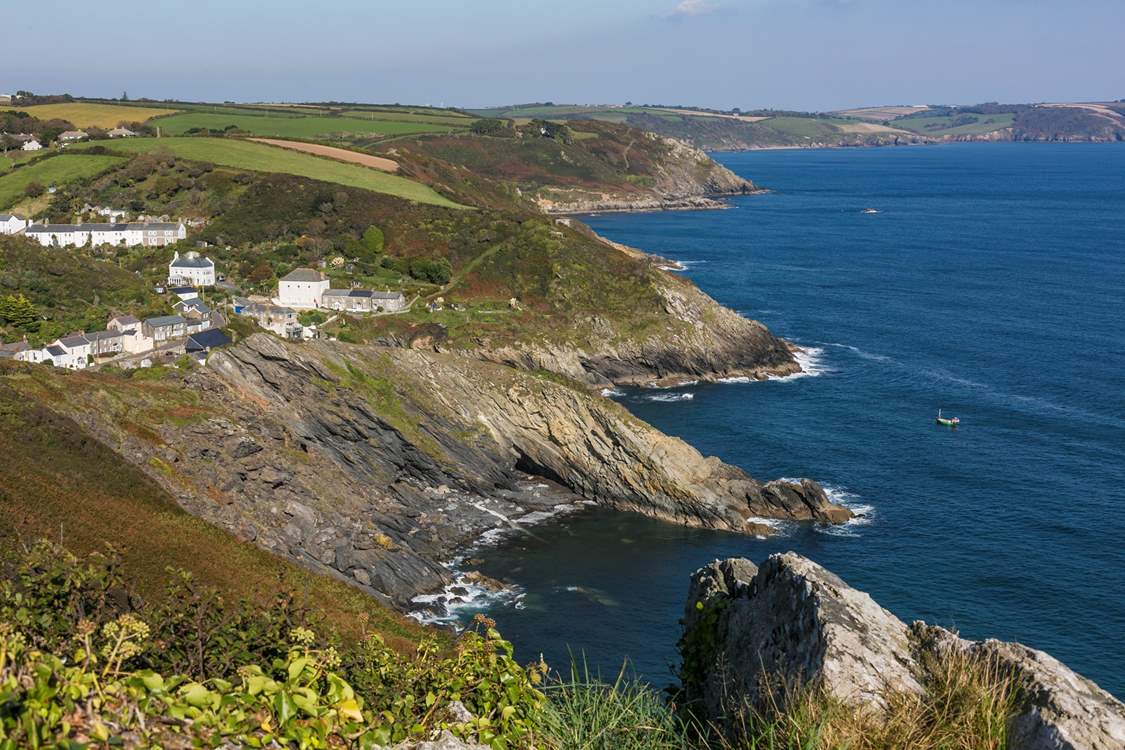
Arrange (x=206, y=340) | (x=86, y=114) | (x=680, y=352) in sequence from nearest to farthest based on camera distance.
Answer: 1. (x=206, y=340)
2. (x=680, y=352)
3. (x=86, y=114)

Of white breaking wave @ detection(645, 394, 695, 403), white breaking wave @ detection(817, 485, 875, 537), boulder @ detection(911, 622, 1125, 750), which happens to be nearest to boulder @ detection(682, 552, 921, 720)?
boulder @ detection(911, 622, 1125, 750)

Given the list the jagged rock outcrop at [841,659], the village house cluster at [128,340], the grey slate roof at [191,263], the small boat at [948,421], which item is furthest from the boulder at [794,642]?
the grey slate roof at [191,263]

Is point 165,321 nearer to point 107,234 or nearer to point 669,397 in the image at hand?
point 669,397

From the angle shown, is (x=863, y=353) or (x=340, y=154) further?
(x=340, y=154)

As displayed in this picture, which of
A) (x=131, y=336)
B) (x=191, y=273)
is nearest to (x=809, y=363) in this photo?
(x=191, y=273)

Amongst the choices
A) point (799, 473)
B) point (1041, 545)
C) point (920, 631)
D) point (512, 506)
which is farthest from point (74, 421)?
point (1041, 545)

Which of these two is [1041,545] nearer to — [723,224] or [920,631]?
[920,631]

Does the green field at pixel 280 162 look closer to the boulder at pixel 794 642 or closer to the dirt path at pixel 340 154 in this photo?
the dirt path at pixel 340 154
